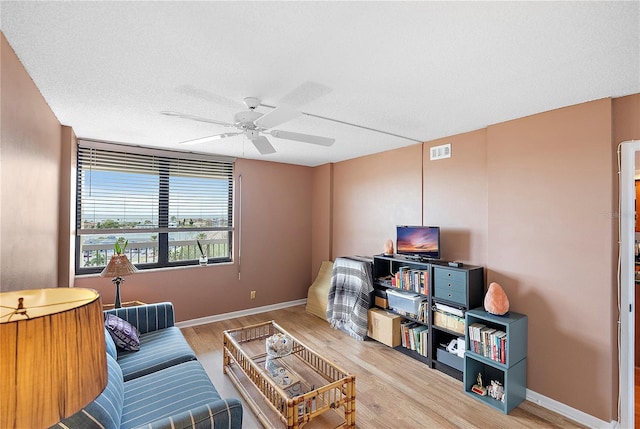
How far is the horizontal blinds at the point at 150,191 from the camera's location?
3656 millimetres

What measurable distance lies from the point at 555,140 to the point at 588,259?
0.99 meters

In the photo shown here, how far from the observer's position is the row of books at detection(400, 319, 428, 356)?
320cm

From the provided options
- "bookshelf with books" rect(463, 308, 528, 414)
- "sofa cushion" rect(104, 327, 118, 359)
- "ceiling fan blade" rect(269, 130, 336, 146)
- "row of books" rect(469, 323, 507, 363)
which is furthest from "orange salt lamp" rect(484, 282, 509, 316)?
"sofa cushion" rect(104, 327, 118, 359)

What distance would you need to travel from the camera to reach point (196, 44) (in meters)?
1.55

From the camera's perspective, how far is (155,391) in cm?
199

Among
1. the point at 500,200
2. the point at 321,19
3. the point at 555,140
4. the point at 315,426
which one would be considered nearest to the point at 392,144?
the point at 500,200

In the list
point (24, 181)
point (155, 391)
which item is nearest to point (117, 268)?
point (24, 181)

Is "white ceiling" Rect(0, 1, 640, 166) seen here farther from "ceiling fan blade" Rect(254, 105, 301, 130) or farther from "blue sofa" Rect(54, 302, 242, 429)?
"blue sofa" Rect(54, 302, 242, 429)

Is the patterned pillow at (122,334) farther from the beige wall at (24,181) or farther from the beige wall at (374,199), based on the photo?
the beige wall at (374,199)

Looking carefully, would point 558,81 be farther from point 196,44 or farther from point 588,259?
point 196,44

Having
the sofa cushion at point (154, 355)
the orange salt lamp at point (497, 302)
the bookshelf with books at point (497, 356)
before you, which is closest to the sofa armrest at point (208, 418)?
the sofa cushion at point (154, 355)

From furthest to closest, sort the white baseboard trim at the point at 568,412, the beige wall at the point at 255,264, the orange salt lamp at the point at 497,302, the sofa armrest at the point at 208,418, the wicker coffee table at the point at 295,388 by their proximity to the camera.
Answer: the beige wall at the point at 255,264, the orange salt lamp at the point at 497,302, the white baseboard trim at the point at 568,412, the wicker coffee table at the point at 295,388, the sofa armrest at the point at 208,418

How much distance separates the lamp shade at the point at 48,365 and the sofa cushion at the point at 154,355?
5.60 ft

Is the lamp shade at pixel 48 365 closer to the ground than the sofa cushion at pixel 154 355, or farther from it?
farther from it
